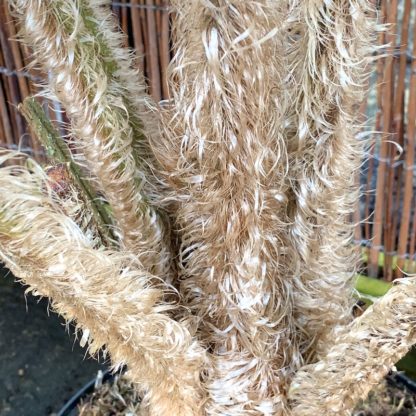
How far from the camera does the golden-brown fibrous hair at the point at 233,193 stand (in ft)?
1.12

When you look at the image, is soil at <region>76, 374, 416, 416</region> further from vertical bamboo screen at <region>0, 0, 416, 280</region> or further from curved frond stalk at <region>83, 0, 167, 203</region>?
curved frond stalk at <region>83, 0, 167, 203</region>

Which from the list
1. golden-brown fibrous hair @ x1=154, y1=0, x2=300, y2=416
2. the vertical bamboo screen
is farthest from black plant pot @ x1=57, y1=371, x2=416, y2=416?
golden-brown fibrous hair @ x1=154, y1=0, x2=300, y2=416

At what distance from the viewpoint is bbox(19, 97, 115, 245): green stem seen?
44cm

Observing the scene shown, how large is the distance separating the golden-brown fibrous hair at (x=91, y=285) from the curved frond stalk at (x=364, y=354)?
0.29 ft

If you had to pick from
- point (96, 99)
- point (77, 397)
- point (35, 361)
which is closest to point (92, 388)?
point (77, 397)

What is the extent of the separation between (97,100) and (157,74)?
39 cm

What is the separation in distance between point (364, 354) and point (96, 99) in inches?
9.6

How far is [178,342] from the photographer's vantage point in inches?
15.6

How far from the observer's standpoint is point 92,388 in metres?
0.68

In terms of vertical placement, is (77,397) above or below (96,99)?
below

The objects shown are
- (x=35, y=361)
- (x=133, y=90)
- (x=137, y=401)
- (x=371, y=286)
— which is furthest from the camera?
(x=35, y=361)

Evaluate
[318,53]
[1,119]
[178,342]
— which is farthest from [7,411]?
[318,53]

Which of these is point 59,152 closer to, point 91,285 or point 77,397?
point 91,285

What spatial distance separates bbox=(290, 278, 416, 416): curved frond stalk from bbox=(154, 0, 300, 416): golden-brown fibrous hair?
4 centimetres
